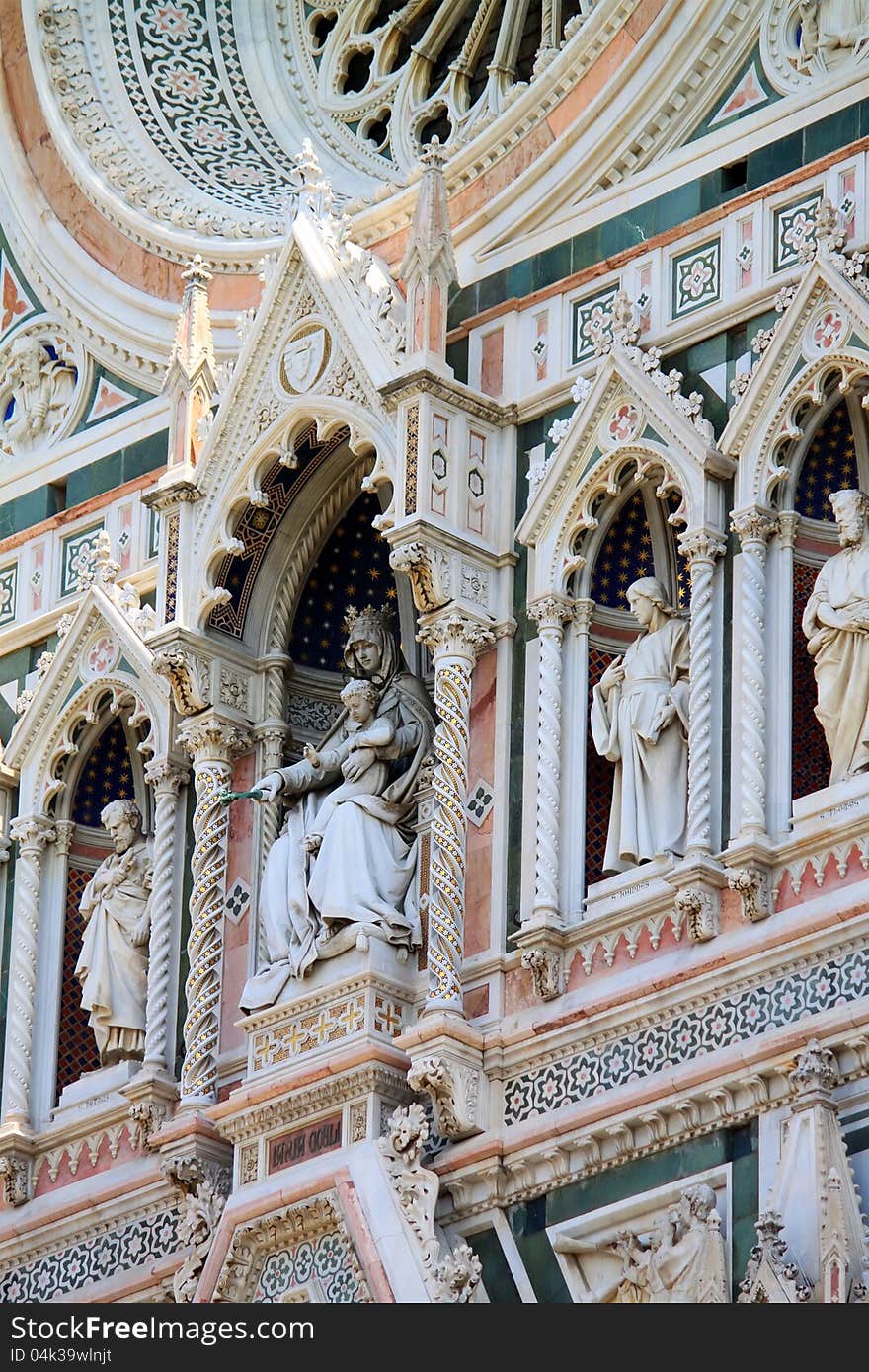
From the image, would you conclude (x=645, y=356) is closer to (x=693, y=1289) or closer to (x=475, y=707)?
(x=475, y=707)

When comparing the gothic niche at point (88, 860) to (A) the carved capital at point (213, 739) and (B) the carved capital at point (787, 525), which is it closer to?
(A) the carved capital at point (213, 739)

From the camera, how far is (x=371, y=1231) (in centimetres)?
1975

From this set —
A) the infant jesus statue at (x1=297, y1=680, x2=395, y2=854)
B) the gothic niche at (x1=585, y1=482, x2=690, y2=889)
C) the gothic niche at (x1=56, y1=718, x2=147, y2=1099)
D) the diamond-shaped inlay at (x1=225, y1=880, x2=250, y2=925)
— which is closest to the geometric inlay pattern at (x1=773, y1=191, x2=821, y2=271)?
the gothic niche at (x1=585, y1=482, x2=690, y2=889)

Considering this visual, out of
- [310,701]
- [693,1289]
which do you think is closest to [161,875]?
[310,701]

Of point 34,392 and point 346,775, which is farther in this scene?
point 34,392

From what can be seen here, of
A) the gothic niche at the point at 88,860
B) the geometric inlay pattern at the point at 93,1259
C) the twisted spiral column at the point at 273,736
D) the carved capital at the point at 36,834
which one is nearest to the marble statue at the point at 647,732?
the twisted spiral column at the point at 273,736

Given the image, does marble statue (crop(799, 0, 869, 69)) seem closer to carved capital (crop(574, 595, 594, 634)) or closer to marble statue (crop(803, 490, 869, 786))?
marble statue (crop(803, 490, 869, 786))

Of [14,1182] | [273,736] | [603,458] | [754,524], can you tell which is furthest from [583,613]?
[14,1182]

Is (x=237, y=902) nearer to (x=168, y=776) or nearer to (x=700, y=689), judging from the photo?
(x=168, y=776)

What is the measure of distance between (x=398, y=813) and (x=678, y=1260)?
3.13 m

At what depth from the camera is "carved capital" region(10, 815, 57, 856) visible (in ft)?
74.6

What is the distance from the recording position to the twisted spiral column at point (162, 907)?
21.7 metres

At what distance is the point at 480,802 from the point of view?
20.9m

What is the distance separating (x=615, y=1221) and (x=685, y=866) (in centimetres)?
149
